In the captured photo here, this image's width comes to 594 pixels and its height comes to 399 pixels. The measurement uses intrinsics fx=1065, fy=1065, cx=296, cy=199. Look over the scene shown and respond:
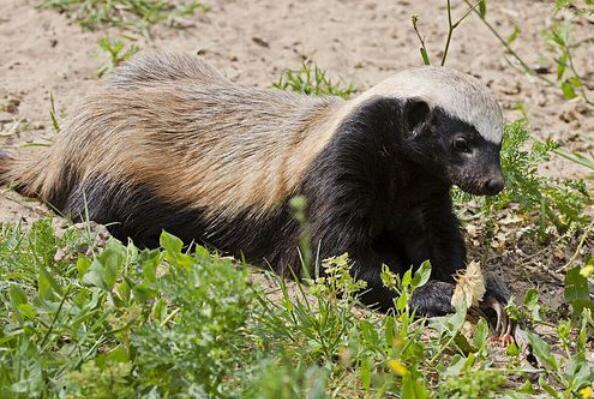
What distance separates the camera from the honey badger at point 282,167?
5.07 meters

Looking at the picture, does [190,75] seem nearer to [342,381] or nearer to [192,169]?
[192,169]

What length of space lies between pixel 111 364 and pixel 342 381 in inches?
38.2

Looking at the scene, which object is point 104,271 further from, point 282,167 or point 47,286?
point 282,167

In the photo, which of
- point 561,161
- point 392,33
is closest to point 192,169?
point 561,161

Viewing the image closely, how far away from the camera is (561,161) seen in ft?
22.6

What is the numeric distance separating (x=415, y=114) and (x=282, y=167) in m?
0.73

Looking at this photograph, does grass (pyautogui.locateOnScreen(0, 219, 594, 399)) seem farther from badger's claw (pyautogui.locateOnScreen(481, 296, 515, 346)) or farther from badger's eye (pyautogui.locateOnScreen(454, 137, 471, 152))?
badger's eye (pyautogui.locateOnScreen(454, 137, 471, 152))

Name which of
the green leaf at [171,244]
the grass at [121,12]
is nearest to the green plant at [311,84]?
the grass at [121,12]

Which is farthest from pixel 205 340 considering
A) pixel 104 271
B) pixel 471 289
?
pixel 471 289

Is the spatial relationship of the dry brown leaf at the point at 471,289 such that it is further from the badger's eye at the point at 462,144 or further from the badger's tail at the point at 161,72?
the badger's tail at the point at 161,72

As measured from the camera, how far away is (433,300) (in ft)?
16.3

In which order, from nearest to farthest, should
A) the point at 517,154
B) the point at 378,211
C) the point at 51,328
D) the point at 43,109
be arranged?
the point at 51,328 < the point at 378,211 < the point at 517,154 < the point at 43,109

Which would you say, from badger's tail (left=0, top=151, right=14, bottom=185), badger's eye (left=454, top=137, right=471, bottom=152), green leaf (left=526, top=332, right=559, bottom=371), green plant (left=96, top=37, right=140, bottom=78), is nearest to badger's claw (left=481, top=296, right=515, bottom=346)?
green leaf (left=526, top=332, right=559, bottom=371)

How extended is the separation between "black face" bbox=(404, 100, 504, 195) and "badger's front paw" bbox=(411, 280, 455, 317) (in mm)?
484
